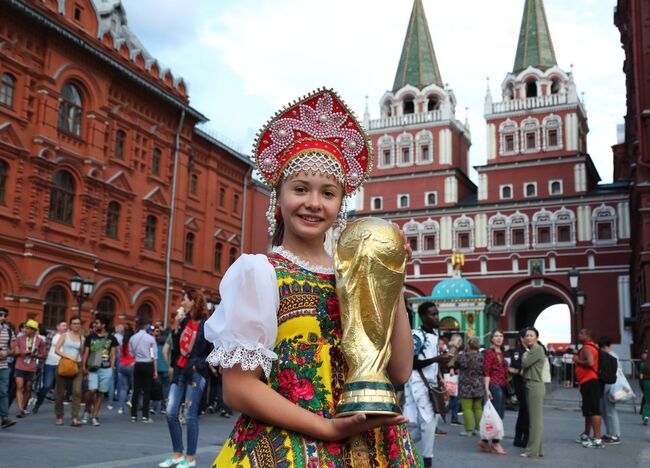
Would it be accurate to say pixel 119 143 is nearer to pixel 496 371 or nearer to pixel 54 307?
pixel 54 307

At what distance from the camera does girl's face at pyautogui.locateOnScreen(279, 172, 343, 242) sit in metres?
2.43

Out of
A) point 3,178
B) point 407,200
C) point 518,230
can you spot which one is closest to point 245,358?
point 3,178

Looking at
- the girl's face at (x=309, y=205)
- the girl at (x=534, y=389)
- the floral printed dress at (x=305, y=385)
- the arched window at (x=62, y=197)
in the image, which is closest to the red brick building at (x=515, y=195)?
the arched window at (x=62, y=197)

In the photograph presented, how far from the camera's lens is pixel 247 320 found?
2.10 m

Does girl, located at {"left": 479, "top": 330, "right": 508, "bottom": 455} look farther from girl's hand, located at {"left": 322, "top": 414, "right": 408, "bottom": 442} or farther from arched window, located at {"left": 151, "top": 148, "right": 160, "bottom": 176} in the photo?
arched window, located at {"left": 151, "top": 148, "right": 160, "bottom": 176}

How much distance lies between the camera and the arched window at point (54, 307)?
22378 millimetres

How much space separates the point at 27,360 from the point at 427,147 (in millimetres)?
41511

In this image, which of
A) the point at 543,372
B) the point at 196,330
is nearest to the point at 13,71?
the point at 196,330

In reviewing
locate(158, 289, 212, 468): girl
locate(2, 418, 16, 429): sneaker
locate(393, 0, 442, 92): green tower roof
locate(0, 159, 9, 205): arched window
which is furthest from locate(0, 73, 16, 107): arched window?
locate(393, 0, 442, 92): green tower roof

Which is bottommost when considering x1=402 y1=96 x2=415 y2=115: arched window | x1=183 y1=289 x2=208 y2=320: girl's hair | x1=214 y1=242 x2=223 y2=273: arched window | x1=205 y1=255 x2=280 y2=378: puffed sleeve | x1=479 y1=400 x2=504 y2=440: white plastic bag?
x1=479 y1=400 x2=504 y2=440: white plastic bag

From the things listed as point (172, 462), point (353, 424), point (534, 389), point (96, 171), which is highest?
point (96, 171)

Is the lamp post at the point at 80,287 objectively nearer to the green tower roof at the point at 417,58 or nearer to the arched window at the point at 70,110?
the arched window at the point at 70,110

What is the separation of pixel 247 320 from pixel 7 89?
73.5 ft

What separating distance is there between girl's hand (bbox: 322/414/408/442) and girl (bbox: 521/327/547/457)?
832 centimetres
